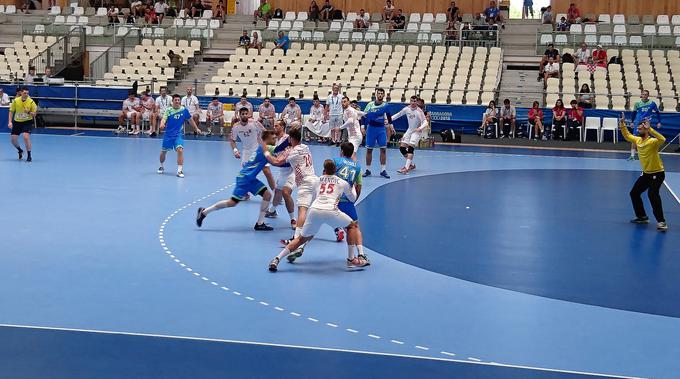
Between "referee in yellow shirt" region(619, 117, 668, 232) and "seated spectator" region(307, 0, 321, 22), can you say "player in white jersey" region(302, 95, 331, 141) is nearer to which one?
"seated spectator" region(307, 0, 321, 22)

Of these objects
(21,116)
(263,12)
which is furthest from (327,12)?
(21,116)

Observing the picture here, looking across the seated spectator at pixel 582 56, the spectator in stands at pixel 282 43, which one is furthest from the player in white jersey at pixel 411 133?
the spectator in stands at pixel 282 43

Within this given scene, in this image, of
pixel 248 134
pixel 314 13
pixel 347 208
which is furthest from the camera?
pixel 314 13

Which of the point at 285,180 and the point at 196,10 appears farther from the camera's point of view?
the point at 196,10

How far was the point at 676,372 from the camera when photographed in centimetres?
752

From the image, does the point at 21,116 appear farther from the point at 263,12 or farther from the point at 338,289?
the point at 263,12

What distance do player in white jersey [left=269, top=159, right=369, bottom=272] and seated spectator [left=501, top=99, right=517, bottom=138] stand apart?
1941 cm

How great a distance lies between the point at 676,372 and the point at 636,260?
455cm

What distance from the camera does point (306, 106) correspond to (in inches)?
1189

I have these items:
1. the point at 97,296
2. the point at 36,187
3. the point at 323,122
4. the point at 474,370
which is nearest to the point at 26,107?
the point at 36,187

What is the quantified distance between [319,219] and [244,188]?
294 centimetres

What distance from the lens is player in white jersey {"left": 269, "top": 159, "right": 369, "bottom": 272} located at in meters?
10.6

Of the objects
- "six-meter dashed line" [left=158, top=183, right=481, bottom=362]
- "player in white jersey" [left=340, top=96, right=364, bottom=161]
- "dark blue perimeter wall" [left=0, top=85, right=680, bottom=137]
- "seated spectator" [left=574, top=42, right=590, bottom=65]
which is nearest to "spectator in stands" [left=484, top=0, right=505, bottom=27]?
"seated spectator" [left=574, top=42, right=590, bottom=65]

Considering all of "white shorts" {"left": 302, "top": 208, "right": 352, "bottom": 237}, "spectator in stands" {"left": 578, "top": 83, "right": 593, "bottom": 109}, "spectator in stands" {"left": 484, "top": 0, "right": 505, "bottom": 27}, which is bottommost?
"white shorts" {"left": 302, "top": 208, "right": 352, "bottom": 237}
